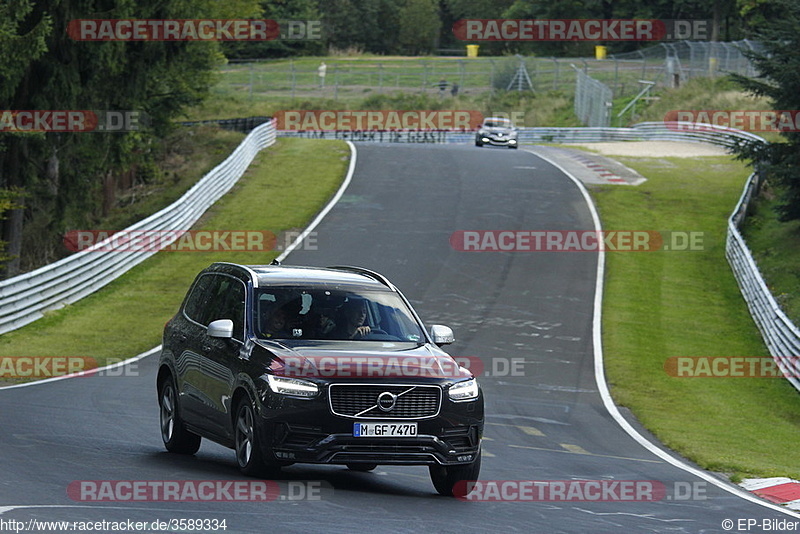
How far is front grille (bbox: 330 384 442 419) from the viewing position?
32.3ft

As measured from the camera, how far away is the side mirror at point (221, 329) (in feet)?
34.8

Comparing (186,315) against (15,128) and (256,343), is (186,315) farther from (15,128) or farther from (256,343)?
(15,128)

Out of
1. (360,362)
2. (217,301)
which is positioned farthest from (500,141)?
(360,362)

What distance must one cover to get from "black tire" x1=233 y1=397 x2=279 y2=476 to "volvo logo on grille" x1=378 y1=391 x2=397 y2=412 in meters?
0.97

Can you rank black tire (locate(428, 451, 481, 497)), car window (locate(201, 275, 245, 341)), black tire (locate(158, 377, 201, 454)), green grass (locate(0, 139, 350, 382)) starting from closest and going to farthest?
1. black tire (locate(428, 451, 481, 497))
2. car window (locate(201, 275, 245, 341))
3. black tire (locate(158, 377, 201, 454))
4. green grass (locate(0, 139, 350, 382))

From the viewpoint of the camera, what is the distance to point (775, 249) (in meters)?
34.9

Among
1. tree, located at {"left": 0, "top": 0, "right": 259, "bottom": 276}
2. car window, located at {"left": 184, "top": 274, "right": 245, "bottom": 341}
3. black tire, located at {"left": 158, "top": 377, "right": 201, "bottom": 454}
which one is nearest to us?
car window, located at {"left": 184, "top": 274, "right": 245, "bottom": 341}

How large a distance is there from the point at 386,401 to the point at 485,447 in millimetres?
4605

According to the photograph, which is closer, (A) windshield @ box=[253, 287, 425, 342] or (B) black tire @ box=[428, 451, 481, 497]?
(B) black tire @ box=[428, 451, 481, 497]

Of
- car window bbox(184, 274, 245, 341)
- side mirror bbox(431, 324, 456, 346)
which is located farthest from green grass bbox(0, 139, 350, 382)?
side mirror bbox(431, 324, 456, 346)

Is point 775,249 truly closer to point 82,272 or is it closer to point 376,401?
point 82,272

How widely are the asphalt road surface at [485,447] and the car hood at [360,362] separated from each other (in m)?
0.96

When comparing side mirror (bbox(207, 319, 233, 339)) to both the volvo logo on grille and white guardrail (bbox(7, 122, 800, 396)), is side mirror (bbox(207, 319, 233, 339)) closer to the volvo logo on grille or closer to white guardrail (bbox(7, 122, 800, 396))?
the volvo logo on grille

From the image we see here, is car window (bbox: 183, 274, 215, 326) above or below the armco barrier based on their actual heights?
above
